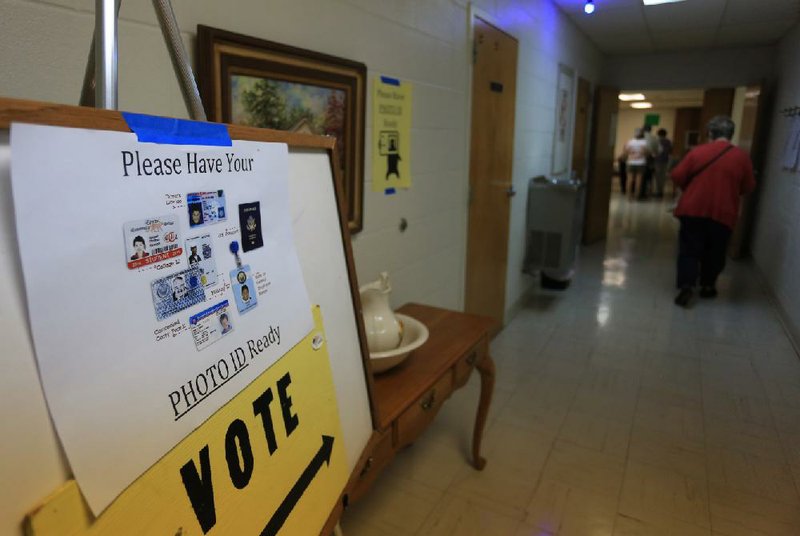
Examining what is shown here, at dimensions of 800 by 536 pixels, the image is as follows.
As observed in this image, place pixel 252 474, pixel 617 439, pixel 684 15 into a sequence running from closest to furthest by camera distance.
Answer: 1. pixel 252 474
2. pixel 617 439
3. pixel 684 15

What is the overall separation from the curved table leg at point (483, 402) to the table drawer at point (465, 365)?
55 millimetres

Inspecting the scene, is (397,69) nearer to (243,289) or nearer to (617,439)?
(243,289)

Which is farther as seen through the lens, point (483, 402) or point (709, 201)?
point (709, 201)

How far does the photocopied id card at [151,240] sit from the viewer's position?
1.81 feet

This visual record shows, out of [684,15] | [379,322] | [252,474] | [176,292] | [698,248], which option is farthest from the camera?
[684,15]

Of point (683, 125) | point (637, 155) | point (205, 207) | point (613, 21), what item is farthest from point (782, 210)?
point (683, 125)

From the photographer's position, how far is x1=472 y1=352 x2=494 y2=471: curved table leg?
1998 millimetres

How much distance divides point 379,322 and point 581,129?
5.03 meters

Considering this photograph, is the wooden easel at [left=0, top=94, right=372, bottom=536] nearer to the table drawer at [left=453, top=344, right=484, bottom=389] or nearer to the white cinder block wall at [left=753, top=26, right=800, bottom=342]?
the table drawer at [left=453, top=344, right=484, bottom=389]

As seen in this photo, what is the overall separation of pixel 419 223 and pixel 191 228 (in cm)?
179

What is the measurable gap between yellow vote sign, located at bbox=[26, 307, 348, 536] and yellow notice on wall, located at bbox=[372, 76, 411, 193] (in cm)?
119

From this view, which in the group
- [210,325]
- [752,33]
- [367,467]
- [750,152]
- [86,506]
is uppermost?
[752,33]

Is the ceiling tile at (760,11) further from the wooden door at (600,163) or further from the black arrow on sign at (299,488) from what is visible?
the black arrow on sign at (299,488)

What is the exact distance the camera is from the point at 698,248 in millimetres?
4156
